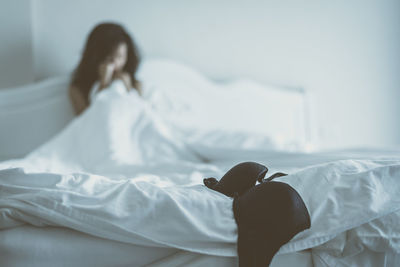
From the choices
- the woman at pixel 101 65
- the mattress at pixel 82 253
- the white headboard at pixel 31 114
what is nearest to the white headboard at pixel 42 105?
the white headboard at pixel 31 114

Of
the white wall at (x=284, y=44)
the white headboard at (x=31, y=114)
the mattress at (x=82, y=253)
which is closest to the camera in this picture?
the mattress at (x=82, y=253)

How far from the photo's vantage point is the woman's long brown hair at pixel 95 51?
1909 mm

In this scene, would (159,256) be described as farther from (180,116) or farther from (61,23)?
(61,23)

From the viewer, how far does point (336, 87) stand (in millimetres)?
2645

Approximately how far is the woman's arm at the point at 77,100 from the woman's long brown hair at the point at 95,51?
0.02 m

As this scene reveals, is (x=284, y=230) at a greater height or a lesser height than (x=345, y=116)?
greater

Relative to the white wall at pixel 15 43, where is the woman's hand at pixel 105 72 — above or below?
below

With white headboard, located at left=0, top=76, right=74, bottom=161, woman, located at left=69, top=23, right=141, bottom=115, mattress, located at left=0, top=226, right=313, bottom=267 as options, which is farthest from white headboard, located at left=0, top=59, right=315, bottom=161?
mattress, located at left=0, top=226, right=313, bottom=267

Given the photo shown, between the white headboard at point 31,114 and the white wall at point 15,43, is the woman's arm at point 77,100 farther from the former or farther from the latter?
the white wall at point 15,43

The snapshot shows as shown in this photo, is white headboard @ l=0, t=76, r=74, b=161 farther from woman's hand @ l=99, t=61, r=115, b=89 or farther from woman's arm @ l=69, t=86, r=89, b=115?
woman's hand @ l=99, t=61, r=115, b=89

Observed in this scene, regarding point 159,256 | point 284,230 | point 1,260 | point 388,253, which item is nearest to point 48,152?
point 1,260

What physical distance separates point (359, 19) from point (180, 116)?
1.69 metres

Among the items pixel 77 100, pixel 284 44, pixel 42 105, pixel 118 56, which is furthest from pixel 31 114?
pixel 284 44

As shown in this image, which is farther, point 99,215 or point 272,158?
point 272,158
